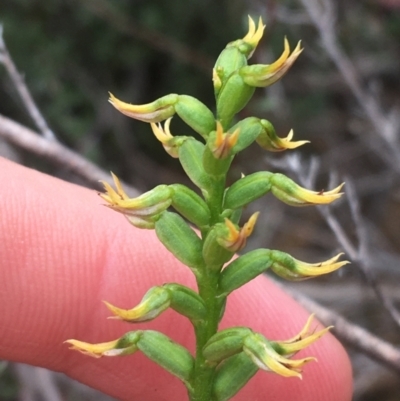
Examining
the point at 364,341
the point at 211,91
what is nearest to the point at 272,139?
the point at 364,341

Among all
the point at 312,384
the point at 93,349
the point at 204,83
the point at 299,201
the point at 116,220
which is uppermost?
the point at 204,83

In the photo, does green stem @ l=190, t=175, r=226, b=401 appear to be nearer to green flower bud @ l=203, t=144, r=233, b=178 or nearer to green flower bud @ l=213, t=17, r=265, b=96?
green flower bud @ l=203, t=144, r=233, b=178

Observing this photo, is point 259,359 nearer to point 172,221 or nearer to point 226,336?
point 226,336

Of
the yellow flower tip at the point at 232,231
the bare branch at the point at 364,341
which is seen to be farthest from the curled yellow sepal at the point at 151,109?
the bare branch at the point at 364,341

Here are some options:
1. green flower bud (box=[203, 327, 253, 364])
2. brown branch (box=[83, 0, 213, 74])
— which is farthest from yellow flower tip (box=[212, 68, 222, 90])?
brown branch (box=[83, 0, 213, 74])

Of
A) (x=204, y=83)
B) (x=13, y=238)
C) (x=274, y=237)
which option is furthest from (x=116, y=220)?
(x=274, y=237)
